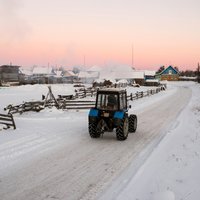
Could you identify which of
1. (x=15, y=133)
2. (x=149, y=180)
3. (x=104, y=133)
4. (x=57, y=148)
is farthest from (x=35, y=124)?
(x=149, y=180)

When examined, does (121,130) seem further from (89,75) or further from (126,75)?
(89,75)

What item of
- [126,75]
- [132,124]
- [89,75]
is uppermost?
[126,75]

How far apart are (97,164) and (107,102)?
14.6ft

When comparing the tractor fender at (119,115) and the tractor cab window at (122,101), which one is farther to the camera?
the tractor cab window at (122,101)

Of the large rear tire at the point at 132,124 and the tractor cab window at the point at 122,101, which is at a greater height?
the tractor cab window at the point at 122,101

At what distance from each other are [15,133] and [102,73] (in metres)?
99.2

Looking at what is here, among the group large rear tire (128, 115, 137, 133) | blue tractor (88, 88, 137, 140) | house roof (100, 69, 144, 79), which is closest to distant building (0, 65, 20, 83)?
house roof (100, 69, 144, 79)

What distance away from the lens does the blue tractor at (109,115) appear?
13.6 meters

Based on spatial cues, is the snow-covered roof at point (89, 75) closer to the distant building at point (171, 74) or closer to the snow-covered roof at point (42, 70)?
the snow-covered roof at point (42, 70)

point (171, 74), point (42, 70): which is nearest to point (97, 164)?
point (171, 74)

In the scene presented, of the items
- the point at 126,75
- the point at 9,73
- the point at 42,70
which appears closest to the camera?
the point at 126,75

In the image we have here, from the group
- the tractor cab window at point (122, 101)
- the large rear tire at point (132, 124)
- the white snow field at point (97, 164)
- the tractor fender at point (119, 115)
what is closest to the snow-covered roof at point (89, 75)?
the large rear tire at point (132, 124)

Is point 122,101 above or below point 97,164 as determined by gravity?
above

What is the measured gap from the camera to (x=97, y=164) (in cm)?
1020
